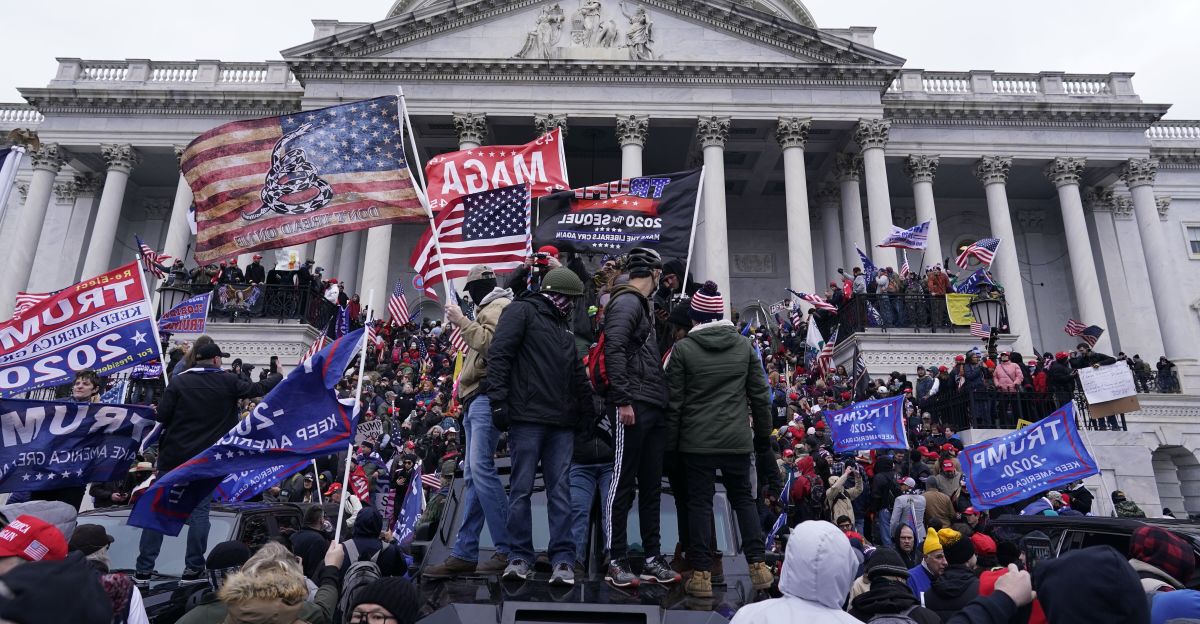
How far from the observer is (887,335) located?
23.3m

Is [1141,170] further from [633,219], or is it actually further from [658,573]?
[658,573]

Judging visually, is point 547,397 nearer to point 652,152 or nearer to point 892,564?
point 892,564

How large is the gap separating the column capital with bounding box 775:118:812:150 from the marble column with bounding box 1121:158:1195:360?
47.2ft

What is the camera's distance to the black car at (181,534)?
5.85 metres

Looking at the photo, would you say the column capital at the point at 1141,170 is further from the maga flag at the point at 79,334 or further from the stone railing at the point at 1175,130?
the maga flag at the point at 79,334

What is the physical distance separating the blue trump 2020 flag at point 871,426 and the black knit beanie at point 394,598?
31.7ft

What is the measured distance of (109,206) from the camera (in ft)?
106

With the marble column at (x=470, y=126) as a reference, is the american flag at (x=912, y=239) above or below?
below

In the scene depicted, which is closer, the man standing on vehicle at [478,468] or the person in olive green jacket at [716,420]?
the man standing on vehicle at [478,468]

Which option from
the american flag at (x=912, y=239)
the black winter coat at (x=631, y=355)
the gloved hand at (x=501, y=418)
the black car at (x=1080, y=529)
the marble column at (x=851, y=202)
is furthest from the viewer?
the marble column at (x=851, y=202)

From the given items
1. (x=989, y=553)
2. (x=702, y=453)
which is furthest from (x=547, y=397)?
(x=989, y=553)

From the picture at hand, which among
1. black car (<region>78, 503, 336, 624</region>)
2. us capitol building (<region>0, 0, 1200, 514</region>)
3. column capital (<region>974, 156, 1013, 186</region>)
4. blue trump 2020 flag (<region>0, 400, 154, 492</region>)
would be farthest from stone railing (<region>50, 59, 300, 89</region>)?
black car (<region>78, 503, 336, 624</region>)

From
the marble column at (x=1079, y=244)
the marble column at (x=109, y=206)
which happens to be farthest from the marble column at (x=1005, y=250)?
the marble column at (x=109, y=206)

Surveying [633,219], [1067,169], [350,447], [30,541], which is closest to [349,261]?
[633,219]
